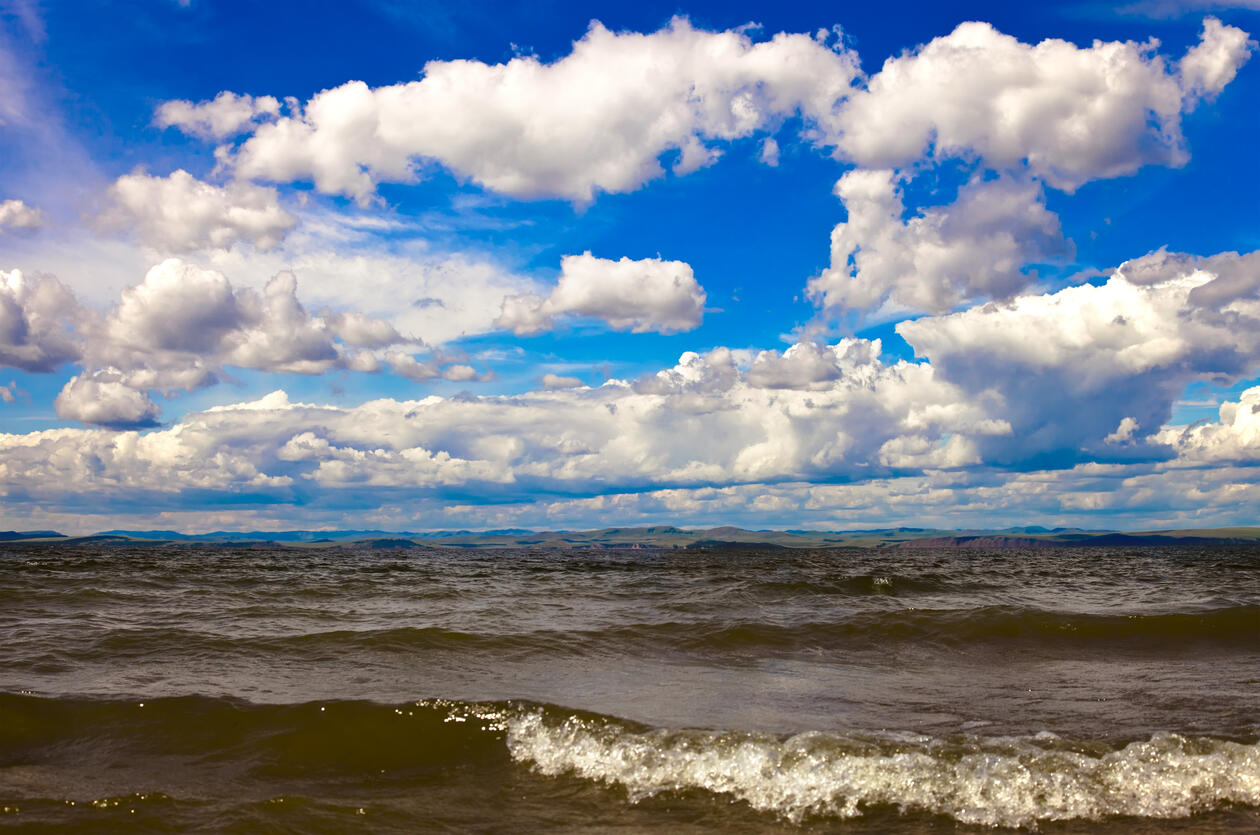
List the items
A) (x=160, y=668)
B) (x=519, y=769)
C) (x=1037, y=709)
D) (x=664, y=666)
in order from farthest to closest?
1. (x=664, y=666)
2. (x=160, y=668)
3. (x=1037, y=709)
4. (x=519, y=769)

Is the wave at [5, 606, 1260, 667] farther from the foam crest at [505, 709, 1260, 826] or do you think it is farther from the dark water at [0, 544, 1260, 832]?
the foam crest at [505, 709, 1260, 826]

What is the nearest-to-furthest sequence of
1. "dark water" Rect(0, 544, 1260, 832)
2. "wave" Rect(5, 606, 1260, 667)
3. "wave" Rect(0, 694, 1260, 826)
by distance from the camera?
"dark water" Rect(0, 544, 1260, 832)
"wave" Rect(0, 694, 1260, 826)
"wave" Rect(5, 606, 1260, 667)

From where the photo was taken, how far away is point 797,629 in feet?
75.6

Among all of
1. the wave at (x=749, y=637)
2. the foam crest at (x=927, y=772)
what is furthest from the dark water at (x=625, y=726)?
the wave at (x=749, y=637)

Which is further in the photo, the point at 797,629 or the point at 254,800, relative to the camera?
the point at 797,629

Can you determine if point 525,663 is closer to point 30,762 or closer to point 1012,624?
point 30,762

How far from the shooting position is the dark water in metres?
8.65

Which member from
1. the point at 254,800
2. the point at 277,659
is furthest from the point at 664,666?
the point at 254,800

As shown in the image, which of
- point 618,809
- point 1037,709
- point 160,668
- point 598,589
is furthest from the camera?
point 598,589

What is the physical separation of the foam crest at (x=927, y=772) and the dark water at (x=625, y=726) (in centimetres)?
4

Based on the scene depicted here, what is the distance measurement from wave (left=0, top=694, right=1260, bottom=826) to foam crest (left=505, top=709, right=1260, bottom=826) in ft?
0.07

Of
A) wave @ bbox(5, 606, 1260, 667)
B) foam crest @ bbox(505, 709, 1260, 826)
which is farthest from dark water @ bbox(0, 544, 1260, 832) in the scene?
wave @ bbox(5, 606, 1260, 667)

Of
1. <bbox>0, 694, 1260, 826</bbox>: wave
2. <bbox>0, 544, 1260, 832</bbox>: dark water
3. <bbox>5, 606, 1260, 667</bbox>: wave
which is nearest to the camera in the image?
<bbox>0, 544, 1260, 832</bbox>: dark water

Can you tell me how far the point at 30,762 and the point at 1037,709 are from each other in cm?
1517
